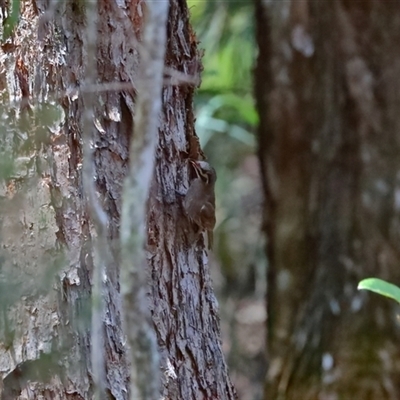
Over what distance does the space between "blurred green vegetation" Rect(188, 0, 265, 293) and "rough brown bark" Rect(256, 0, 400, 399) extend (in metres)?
0.26

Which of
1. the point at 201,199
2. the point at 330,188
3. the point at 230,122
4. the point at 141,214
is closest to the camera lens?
the point at 141,214

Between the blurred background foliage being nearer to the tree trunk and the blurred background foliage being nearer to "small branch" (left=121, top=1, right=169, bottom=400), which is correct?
the tree trunk

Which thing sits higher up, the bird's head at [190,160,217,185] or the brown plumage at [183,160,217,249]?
the bird's head at [190,160,217,185]

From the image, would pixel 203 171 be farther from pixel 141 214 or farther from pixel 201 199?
pixel 141 214

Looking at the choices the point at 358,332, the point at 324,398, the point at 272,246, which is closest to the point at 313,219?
the point at 272,246

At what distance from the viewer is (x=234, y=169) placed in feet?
12.8

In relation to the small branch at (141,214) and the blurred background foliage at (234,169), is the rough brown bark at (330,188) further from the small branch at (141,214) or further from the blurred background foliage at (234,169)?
the small branch at (141,214)

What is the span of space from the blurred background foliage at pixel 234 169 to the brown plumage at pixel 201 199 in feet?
3.61

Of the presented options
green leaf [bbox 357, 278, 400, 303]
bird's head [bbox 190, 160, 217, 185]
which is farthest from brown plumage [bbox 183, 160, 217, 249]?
green leaf [bbox 357, 278, 400, 303]

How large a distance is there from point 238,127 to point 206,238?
1.87 m

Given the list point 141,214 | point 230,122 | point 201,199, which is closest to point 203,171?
point 201,199

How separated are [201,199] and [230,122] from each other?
5.63 ft

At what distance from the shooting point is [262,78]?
2371mm

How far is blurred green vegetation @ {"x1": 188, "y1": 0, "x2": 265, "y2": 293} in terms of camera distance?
2619mm
